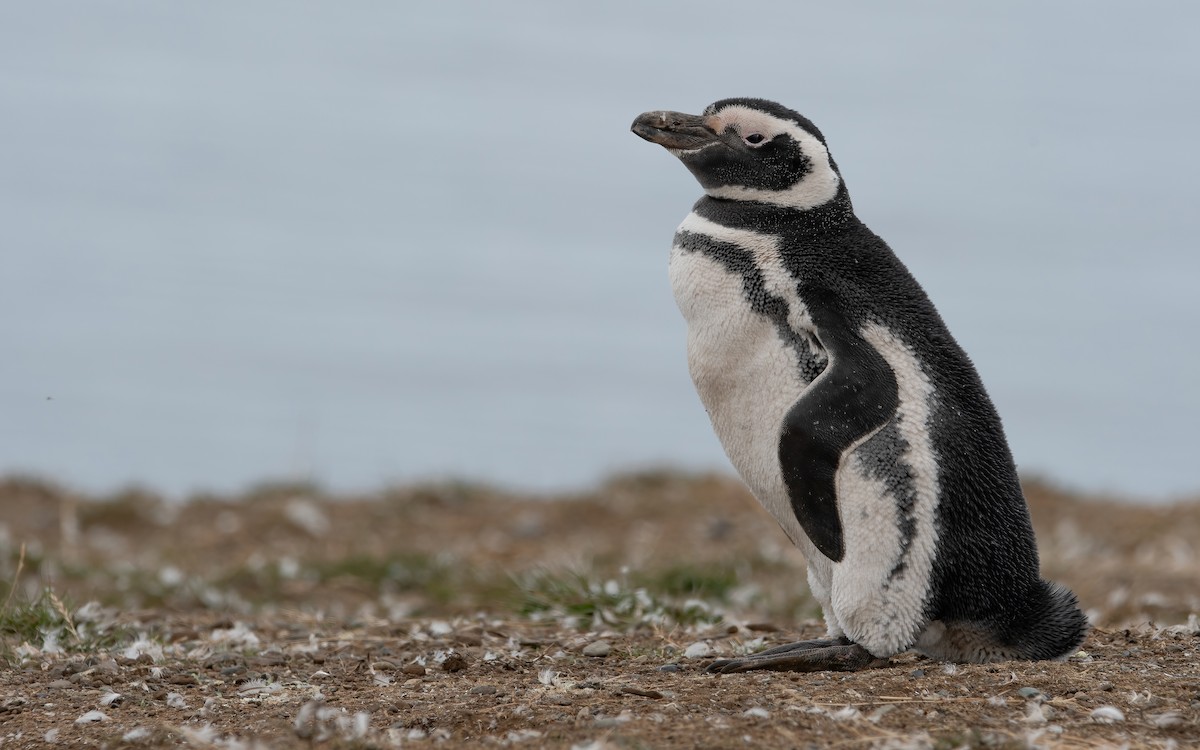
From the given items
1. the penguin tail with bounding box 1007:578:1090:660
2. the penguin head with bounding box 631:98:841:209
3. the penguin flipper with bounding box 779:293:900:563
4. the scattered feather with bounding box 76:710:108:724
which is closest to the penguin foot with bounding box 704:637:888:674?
the penguin flipper with bounding box 779:293:900:563

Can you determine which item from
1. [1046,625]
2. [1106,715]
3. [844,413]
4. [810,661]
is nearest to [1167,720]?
[1106,715]

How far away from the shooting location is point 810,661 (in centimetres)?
443

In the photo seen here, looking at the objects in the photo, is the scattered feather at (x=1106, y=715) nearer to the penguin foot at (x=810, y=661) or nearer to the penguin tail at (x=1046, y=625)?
the penguin tail at (x=1046, y=625)

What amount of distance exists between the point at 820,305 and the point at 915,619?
98 centimetres

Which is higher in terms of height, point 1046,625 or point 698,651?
point 1046,625

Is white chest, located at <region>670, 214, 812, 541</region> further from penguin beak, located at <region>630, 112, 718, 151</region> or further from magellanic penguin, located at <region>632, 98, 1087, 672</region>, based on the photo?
penguin beak, located at <region>630, 112, 718, 151</region>

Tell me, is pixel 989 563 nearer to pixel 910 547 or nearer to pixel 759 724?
pixel 910 547

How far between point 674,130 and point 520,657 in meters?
1.87

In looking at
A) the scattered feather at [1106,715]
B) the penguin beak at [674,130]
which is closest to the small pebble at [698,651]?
the scattered feather at [1106,715]

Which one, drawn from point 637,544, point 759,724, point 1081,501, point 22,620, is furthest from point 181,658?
point 1081,501

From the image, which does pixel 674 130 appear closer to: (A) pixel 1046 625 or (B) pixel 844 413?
(B) pixel 844 413

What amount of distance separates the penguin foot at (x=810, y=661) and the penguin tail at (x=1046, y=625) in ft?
1.43

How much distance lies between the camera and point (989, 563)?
14.2 ft

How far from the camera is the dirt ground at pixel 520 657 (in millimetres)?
3756
